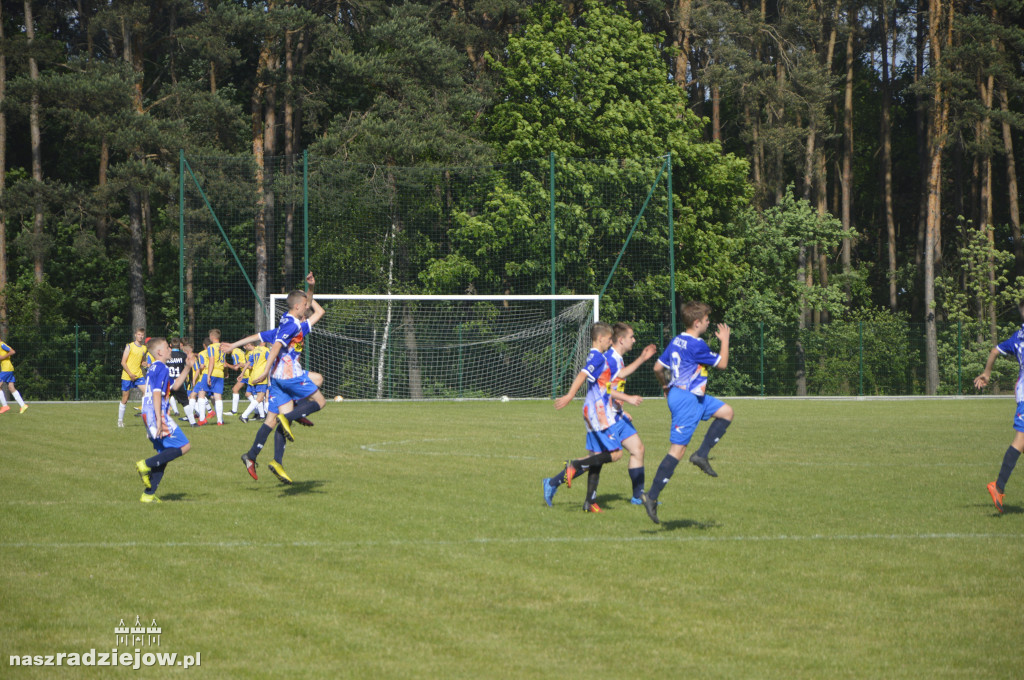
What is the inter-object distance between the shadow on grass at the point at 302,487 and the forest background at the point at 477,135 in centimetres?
2033

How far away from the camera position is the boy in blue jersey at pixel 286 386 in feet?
40.0

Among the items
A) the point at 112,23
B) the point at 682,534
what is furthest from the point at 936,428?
the point at 112,23

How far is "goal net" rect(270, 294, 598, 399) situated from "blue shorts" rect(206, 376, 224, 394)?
818 centimetres

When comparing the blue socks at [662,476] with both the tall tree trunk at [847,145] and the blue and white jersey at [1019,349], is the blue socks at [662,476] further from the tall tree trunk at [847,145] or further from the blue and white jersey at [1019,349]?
the tall tree trunk at [847,145]

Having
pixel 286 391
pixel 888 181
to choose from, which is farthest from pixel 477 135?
pixel 286 391

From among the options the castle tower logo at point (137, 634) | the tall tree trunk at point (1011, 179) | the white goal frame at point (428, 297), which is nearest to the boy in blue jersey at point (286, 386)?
the castle tower logo at point (137, 634)

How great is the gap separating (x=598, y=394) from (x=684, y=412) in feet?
3.17

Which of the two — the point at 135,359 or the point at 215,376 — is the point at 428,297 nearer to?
the point at 215,376

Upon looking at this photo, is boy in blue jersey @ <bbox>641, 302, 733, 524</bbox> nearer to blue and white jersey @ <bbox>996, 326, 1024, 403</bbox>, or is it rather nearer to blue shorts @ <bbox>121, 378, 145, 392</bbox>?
blue and white jersey @ <bbox>996, 326, 1024, 403</bbox>

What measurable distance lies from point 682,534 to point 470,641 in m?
3.64

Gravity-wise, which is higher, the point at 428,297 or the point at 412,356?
the point at 428,297

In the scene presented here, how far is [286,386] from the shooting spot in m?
12.5

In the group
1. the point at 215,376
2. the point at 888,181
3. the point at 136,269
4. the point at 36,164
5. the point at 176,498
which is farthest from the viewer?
the point at 888,181

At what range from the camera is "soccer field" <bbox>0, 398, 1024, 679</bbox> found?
5.67 metres
